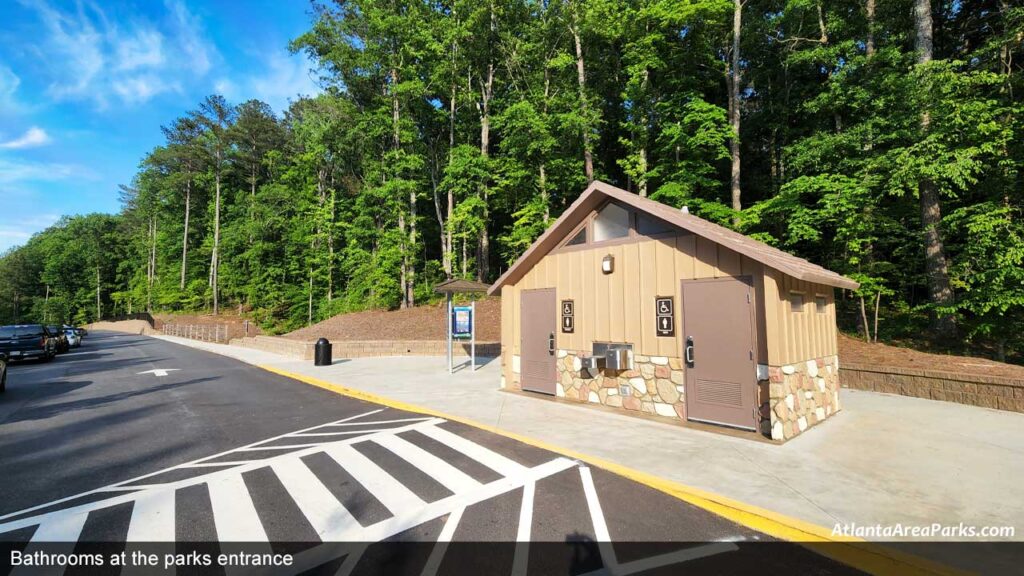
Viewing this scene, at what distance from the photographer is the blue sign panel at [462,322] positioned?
12.9 metres

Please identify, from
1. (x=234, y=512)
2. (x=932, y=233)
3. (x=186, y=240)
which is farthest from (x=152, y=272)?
(x=932, y=233)

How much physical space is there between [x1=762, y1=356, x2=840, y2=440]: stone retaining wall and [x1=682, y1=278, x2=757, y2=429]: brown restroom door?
31cm

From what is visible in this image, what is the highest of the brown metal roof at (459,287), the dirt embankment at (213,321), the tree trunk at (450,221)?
the tree trunk at (450,221)

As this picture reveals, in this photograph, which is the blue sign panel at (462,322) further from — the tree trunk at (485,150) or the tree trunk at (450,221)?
the tree trunk at (485,150)

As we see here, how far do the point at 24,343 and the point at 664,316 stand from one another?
2447cm

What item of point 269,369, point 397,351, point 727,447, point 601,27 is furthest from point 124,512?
point 601,27

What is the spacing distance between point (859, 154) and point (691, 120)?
5771mm

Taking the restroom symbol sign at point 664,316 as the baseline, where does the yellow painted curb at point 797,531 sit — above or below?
below

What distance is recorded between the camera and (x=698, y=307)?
6.67 metres

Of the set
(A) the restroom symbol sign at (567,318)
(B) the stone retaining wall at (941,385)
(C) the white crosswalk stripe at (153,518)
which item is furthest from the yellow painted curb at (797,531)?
(B) the stone retaining wall at (941,385)

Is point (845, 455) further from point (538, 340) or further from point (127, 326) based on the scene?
point (127, 326)

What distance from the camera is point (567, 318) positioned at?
28.1 feet

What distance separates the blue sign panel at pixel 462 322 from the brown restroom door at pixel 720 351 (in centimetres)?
750

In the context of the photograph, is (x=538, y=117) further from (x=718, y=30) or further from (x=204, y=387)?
(x=204, y=387)
